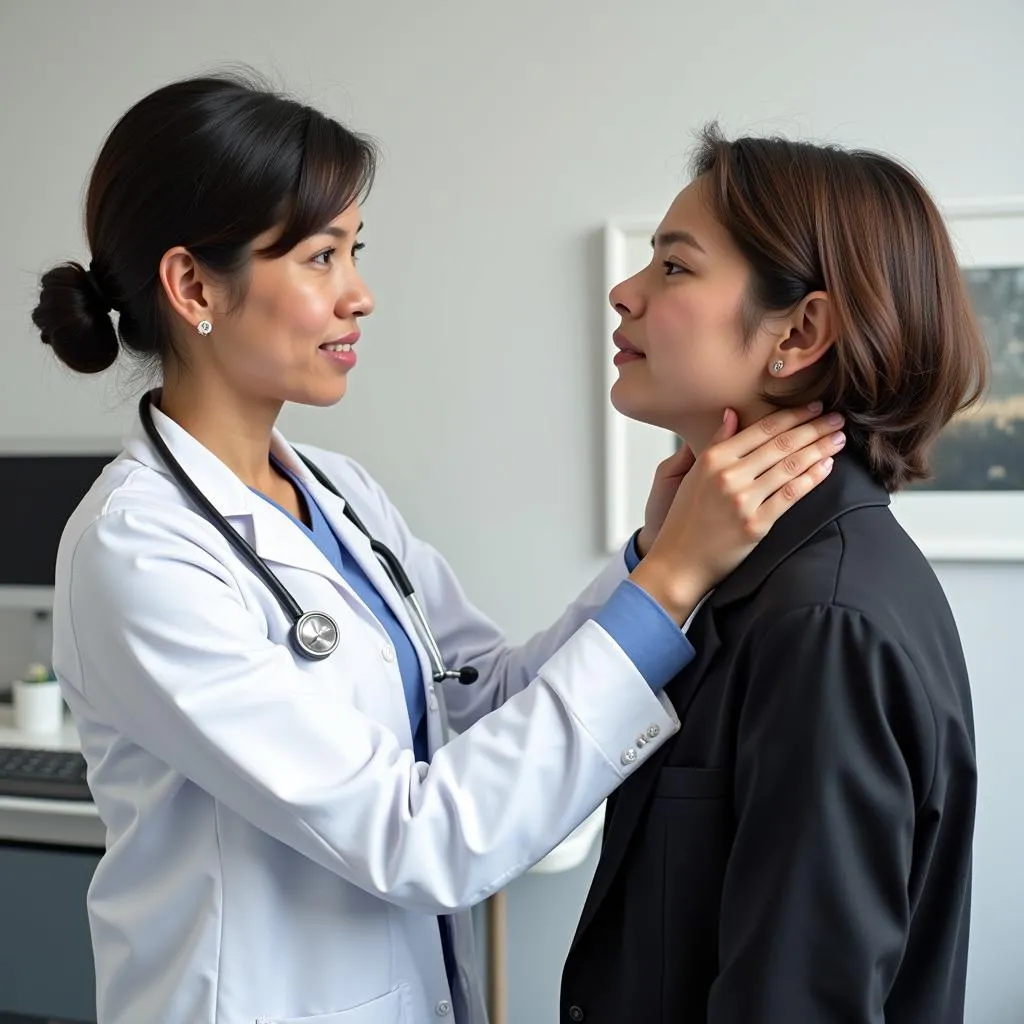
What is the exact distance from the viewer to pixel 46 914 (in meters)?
2.02

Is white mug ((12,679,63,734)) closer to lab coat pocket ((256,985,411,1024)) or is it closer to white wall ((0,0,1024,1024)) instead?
white wall ((0,0,1024,1024))

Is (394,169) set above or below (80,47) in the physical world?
below

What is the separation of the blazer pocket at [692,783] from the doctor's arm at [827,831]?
6 cm

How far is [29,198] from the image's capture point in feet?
8.27

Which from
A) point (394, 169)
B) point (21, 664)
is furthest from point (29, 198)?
point (21, 664)

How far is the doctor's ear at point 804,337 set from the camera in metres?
1.03

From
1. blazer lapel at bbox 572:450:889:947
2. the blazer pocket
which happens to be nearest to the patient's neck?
blazer lapel at bbox 572:450:889:947

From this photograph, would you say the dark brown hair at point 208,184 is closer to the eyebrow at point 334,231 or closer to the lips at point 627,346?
the eyebrow at point 334,231

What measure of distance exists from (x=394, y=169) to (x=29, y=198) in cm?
87

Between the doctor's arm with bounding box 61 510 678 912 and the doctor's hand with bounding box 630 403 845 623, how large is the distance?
3.3 inches

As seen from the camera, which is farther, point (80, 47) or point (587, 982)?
point (80, 47)

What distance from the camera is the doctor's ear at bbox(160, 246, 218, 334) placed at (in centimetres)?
116

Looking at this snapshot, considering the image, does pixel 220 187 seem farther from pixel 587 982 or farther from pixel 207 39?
pixel 207 39

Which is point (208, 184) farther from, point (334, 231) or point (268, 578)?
point (268, 578)
